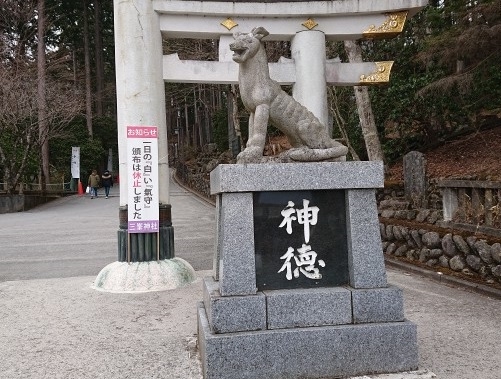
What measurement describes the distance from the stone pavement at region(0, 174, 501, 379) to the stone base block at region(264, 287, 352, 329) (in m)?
0.78

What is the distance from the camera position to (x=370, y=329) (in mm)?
3404

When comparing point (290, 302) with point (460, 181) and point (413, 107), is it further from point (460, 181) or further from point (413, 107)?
point (413, 107)

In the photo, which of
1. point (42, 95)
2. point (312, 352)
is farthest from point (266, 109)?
point (42, 95)

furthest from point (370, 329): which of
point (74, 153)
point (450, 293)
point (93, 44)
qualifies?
point (93, 44)

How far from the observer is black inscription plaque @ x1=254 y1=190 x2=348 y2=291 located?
3570 millimetres

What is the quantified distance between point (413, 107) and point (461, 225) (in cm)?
756

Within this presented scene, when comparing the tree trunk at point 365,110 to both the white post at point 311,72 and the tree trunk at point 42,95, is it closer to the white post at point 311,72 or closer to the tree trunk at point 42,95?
the white post at point 311,72

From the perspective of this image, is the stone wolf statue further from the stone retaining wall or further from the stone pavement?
the stone retaining wall

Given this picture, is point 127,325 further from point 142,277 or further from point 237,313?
point 237,313

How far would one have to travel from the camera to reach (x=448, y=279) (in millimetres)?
6461

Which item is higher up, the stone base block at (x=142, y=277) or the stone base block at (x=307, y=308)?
the stone base block at (x=307, y=308)

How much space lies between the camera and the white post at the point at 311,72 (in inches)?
274

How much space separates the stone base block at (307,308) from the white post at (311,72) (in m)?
3.99

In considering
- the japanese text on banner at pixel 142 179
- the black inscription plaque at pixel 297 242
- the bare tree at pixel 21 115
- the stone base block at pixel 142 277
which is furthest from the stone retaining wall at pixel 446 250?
the bare tree at pixel 21 115
